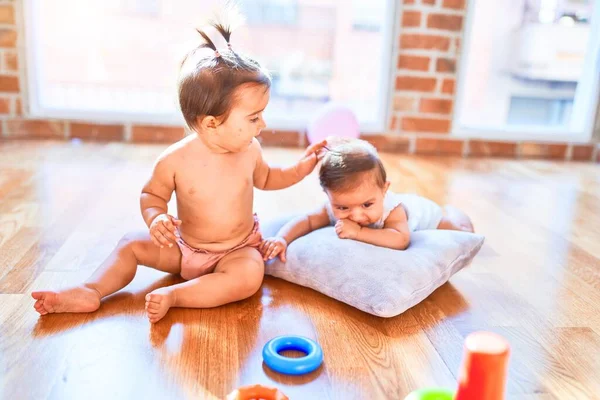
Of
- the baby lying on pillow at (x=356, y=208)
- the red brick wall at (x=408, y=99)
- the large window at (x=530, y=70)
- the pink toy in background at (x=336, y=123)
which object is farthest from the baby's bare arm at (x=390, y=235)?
the large window at (x=530, y=70)

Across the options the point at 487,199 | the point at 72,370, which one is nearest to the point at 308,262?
the point at 72,370

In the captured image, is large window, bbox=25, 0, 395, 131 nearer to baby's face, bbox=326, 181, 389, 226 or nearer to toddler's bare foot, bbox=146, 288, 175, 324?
baby's face, bbox=326, 181, 389, 226

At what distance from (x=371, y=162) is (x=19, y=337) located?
729mm

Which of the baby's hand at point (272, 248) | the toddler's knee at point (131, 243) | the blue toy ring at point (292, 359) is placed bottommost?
the blue toy ring at point (292, 359)

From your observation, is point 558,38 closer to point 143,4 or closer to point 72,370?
point 143,4

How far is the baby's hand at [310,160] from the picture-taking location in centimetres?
129

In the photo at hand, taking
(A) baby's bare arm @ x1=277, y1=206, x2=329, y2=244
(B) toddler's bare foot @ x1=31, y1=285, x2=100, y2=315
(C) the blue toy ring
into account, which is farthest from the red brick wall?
(C) the blue toy ring

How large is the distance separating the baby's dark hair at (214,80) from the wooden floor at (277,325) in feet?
1.24

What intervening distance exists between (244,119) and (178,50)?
1.87 metres

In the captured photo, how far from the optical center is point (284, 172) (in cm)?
131

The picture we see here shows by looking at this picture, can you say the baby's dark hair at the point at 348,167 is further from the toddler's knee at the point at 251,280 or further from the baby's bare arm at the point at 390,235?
the toddler's knee at the point at 251,280

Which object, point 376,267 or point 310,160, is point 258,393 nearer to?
point 376,267

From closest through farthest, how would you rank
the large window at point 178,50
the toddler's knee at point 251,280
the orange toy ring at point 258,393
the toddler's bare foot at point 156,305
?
the orange toy ring at point 258,393
the toddler's bare foot at point 156,305
the toddler's knee at point 251,280
the large window at point 178,50

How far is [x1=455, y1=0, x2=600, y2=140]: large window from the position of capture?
9.42ft
